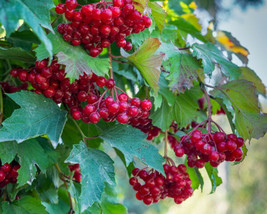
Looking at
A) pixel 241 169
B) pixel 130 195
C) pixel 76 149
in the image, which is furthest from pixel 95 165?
pixel 241 169

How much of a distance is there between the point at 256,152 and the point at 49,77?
9426 millimetres

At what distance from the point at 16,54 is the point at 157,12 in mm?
342

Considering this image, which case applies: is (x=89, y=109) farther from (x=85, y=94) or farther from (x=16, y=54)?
(x=16, y=54)

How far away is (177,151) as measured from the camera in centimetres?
82

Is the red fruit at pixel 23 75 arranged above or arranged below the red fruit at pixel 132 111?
below

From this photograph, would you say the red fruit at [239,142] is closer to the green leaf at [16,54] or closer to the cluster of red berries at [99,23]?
the cluster of red berries at [99,23]

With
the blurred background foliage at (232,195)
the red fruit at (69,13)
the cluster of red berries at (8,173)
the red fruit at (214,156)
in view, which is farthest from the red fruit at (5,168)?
the blurred background foliage at (232,195)

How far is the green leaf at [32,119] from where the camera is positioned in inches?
24.5

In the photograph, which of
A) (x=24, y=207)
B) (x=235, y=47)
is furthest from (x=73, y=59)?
(x=235, y=47)

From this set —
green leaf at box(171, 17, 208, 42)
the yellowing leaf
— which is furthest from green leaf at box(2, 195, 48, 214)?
the yellowing leaf

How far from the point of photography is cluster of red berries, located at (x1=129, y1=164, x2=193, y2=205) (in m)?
0.86

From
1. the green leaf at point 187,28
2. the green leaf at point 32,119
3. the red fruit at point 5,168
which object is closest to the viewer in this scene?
the green leaf at point 32,119

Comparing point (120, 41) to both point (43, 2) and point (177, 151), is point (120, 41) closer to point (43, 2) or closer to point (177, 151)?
point (43, 2)

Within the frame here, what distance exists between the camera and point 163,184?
886 millimetres
